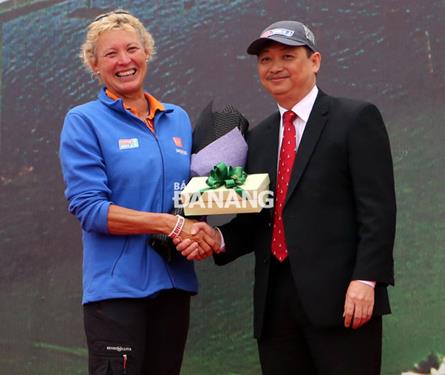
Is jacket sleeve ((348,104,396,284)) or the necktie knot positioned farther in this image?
the necktie knot

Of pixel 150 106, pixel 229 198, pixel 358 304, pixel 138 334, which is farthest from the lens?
pixel 150 106

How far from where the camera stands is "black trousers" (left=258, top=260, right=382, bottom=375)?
2266 millimetres

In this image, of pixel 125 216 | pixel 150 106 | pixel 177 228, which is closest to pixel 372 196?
pixel 177 228

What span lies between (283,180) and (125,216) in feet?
1.67

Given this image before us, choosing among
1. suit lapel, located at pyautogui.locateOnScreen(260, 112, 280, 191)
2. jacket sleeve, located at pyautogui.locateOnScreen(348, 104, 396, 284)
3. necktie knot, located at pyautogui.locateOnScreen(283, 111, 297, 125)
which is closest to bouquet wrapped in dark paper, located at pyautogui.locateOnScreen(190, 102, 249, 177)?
suit lapel, located at pyautogui.locateOnScreen(260, 112, 280, 191)

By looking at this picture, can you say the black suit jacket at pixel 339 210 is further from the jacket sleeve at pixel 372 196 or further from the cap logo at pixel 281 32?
the cap logo at pixel 281 32

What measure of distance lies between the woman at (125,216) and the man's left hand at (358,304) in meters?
0.51

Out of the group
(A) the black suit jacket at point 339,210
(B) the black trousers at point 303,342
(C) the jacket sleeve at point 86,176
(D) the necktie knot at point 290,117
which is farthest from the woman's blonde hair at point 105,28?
(B) the black trousers at point 303,342

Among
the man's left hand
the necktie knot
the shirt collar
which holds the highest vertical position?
the shirt collar

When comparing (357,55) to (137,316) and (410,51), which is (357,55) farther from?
(137,316)

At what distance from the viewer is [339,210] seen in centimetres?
231

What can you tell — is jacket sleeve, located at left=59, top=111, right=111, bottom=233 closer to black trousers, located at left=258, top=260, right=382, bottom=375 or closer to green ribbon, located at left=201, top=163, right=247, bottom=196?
green ribbon, located at left=201, top=163, right=247, bottom=196

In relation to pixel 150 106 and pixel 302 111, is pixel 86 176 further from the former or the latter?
pixel 302 111

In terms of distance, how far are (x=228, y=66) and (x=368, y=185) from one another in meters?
1.36
